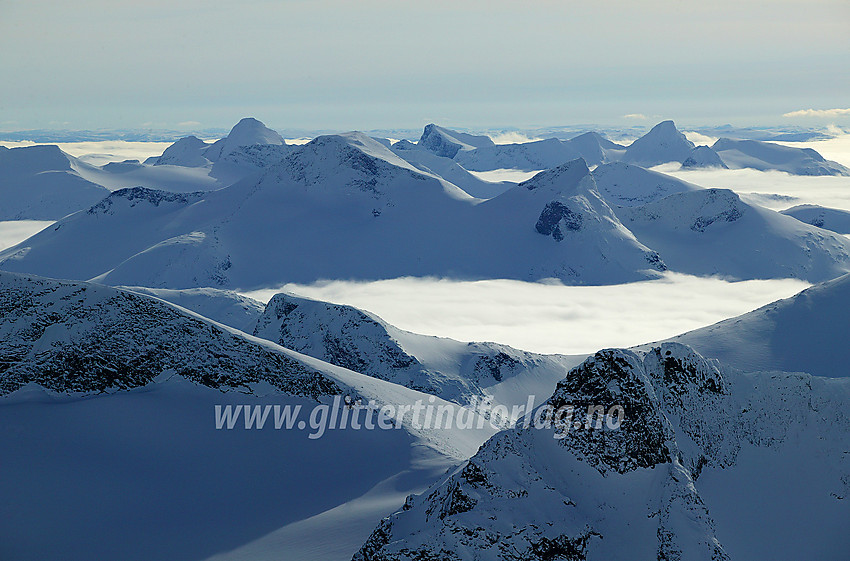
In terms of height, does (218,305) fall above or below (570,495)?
below

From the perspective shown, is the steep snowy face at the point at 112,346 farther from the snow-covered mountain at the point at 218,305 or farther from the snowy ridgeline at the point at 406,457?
the snow-covered mountain at the point at 218,305

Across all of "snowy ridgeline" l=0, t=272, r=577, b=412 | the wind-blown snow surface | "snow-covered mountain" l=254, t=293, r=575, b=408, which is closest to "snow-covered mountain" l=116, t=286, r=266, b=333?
"snow-covered mountain" l=254, t=293, r=575, b=408

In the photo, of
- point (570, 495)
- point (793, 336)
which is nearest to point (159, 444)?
point (570, 495)

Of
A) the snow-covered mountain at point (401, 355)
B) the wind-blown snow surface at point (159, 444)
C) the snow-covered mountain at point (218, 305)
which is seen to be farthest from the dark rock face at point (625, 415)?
the snow-covered mountain at point (218, 305)

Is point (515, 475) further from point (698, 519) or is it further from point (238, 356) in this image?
point (238, 356)

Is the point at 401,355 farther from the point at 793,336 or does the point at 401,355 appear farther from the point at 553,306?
the point at 553,306

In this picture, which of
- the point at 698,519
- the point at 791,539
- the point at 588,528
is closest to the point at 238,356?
the point at 588,528
